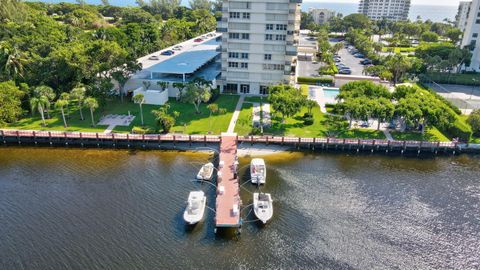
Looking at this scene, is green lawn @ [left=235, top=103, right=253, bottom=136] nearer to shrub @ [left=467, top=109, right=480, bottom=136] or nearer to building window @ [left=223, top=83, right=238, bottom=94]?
building window @ [left=223, top=83, right=238, bottom=94]

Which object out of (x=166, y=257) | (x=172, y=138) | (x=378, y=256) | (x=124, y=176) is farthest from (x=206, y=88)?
(x=378, y=256)

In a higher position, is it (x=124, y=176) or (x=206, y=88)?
(x=206, y=88)

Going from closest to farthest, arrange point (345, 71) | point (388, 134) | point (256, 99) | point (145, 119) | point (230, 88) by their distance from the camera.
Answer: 1. point (388, 134)
2. point (145, 119)
3. point (256, 99)
4. point (230, 88)
5. point (345, 71)

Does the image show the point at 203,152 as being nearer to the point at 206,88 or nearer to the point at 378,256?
the point at 206,88

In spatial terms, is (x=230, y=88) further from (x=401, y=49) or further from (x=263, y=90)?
(x=401, y=49)

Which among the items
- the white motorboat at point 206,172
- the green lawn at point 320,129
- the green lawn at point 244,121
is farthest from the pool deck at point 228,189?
the green lawn at point 320,129

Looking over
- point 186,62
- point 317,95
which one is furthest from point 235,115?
point 186,62

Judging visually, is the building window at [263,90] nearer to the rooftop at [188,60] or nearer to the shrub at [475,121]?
the rooftop at [188,60]
